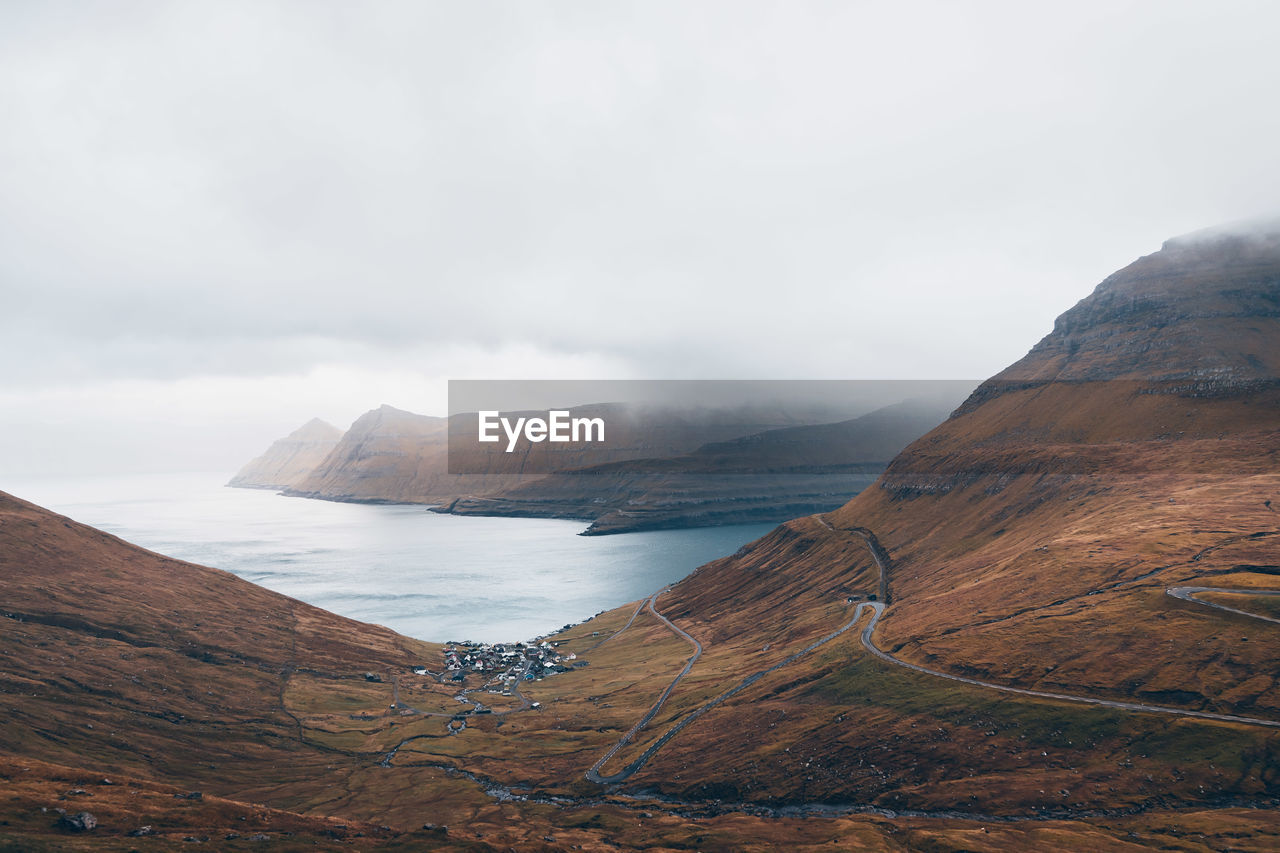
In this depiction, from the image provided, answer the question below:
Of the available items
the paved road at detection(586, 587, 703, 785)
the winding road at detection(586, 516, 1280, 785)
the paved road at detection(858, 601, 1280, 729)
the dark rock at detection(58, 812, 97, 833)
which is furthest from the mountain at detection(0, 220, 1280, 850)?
the paved road at detection(586, 587, 703, 785)

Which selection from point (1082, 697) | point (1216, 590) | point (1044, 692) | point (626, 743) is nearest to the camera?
point (1082, 697)

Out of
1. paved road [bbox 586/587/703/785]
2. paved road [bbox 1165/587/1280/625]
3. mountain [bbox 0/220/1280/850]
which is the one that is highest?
paved road [bbox 1165/587/1280/625]

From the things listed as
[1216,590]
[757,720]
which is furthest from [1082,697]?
[757,720]

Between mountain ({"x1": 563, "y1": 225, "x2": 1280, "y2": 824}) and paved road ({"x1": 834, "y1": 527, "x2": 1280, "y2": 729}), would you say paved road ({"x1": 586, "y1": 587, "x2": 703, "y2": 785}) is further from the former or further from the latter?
paved road ({"x1": 834, "y1": 527, "x2": 1280, "y2": 729})

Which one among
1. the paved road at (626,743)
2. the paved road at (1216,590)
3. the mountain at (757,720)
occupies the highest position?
the paved road at (1216,590)

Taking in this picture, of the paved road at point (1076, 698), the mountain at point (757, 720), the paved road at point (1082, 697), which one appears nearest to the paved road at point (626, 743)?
the mountain at point (757, 720)

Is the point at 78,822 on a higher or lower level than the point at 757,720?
higher

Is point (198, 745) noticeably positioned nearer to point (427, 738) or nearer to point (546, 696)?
point (427, 738)

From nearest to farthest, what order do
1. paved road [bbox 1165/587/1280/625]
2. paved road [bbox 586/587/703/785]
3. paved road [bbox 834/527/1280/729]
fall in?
paved road [bbox 834/527/1280/729] < paved road [bbox 1165/587/1280/625] < paved road [bbox 586/587/703/785]

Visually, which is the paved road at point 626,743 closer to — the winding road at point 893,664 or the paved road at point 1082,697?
the winding road at point 893,664

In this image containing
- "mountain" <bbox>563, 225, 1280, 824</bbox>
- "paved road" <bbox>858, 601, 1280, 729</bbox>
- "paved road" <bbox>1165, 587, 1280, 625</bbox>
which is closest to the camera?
"mountain" <bbox>563, 225, 1280, 824</bbox>

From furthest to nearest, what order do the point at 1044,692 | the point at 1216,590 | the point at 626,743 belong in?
the point at 626,743 → the point at 1216,590 → the point at 1044,692

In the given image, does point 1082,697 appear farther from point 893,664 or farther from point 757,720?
point 757,720
